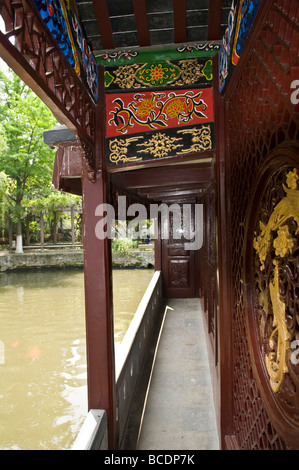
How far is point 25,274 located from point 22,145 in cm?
689

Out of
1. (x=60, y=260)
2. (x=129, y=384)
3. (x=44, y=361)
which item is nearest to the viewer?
(x=129, y=384)

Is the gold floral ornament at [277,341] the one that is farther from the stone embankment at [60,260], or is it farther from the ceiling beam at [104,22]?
the stone embankment at [60,260]

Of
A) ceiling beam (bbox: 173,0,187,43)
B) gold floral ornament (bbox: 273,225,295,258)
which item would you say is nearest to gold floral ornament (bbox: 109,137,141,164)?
ceiling beam (bbox: 173,0,187,43)

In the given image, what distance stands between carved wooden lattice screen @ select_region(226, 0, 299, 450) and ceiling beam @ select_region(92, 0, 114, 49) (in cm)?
85

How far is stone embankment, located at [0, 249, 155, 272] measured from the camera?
1745 cm

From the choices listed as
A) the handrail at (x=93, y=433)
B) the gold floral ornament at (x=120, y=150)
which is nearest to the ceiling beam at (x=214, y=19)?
the gold floral ornament at (x=120, y=150)

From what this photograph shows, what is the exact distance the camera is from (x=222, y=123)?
2.27 m

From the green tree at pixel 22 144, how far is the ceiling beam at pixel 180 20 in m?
16.3

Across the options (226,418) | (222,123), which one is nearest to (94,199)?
(222,123)

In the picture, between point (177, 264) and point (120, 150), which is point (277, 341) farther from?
point (177, 264)

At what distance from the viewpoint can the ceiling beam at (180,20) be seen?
6.04 feet

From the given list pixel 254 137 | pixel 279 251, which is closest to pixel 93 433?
pixel 279 251

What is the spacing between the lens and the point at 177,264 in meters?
8.20

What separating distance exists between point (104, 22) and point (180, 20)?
46cm
